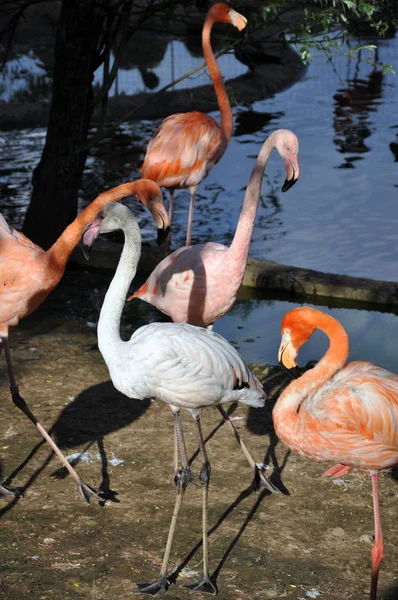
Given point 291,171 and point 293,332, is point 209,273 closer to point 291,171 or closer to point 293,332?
point 291,171

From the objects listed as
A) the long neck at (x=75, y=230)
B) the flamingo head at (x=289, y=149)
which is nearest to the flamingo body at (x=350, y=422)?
the flamingo head at (x=289, y=149)

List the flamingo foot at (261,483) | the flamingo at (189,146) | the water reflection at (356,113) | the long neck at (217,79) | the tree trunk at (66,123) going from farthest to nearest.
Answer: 1. the water reflection at (356,113)
2. the tree trunk at (66,123)
3. the flamingo at (189,146)
4. the long neck at (217,79)
5. the flamingo foot at (261,483)

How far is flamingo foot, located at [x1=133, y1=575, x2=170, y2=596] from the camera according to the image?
3.50 metres

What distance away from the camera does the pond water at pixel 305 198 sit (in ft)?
21.2

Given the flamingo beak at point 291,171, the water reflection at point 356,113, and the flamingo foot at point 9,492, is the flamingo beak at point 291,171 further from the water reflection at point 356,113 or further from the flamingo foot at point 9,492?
the water reflection at point 356,113

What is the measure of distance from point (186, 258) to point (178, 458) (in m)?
1.13

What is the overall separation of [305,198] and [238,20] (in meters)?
3.41

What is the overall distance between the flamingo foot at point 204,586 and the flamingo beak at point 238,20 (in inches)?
152

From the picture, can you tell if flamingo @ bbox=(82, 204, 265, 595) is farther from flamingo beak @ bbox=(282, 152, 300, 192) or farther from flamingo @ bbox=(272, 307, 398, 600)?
flamingo beak @ bbox=(282, 152, 300, 192)

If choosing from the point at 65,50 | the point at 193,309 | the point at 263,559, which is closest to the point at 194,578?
the point at 263,559

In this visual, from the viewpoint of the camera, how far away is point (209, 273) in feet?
15.7

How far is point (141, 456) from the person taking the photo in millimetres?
4633

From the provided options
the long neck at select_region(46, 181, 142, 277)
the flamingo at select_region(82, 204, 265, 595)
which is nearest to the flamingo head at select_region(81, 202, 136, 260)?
the flamingo at select_region(82, 204, 265, 595)

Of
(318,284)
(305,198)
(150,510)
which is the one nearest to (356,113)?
(305,198)
